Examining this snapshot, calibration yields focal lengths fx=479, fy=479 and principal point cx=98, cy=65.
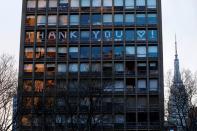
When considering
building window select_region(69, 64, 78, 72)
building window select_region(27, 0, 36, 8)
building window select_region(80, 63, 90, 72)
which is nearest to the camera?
building window select_region(80, 63, 90, 72)

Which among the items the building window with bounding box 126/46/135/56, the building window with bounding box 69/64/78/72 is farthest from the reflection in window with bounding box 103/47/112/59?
the building window with bounding box 69/64/78/72

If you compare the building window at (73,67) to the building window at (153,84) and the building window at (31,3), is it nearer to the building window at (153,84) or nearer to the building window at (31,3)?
the building window at (153,84)

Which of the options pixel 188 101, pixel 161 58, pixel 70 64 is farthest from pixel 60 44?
pixel 188 101

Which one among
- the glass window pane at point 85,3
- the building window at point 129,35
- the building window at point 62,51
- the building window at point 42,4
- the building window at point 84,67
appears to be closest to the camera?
the building window at point 84,67

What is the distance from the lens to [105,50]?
10288 centimetres

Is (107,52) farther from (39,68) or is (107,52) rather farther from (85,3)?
(39,68)

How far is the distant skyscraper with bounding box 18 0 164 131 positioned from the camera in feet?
324

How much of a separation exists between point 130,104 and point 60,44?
66.1ft

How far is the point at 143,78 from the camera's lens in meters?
101

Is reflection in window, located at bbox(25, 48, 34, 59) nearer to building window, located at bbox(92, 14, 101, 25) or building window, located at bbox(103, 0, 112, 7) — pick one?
building window, located at bbox(92, 14, 101, 25)

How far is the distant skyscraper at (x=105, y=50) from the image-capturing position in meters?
98.6

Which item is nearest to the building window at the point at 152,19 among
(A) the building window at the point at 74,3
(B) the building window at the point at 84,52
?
(B) the building window at the point at 84,52

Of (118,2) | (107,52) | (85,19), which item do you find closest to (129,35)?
(107,52)

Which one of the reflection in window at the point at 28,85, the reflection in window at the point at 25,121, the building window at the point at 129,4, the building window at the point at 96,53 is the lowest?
the reflection in window at the point at 25,121
